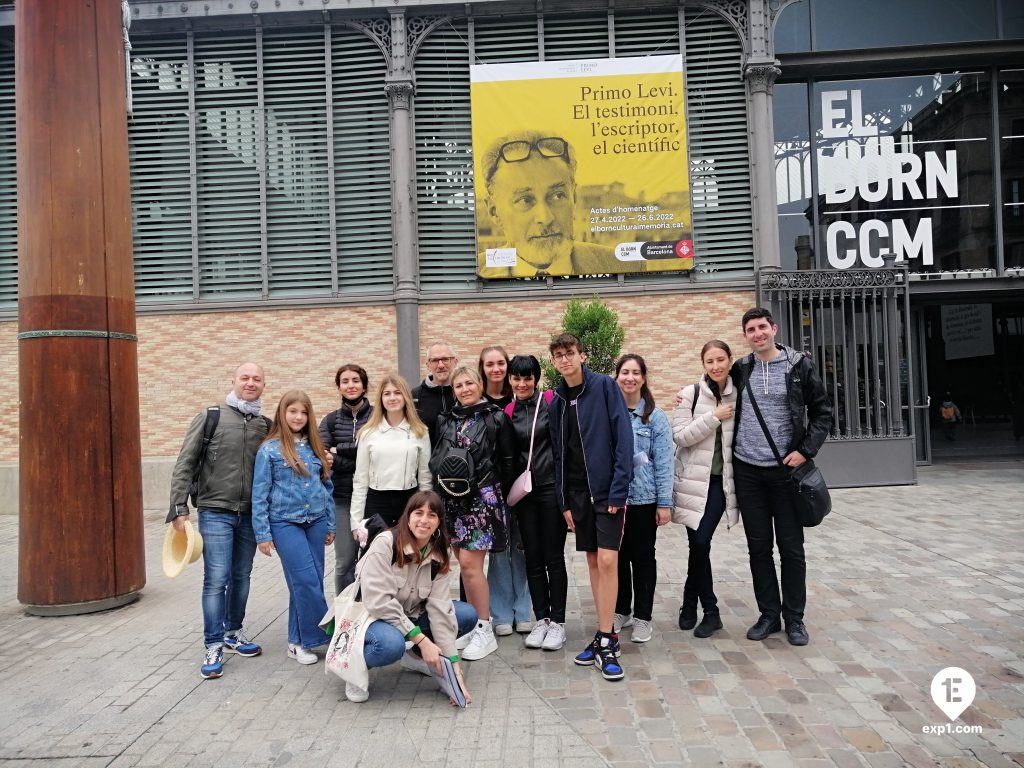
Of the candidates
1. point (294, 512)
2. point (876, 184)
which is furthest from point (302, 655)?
point (876, 184)

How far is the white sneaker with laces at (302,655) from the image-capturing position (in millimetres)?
4500

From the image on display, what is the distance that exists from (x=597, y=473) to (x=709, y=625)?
150cm

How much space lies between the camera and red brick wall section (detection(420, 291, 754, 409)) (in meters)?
11.8

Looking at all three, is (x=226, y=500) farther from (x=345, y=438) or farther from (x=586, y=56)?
(x=586, y=56)

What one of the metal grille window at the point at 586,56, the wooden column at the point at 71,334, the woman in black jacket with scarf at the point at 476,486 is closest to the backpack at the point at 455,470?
the woman in black jacket with scarf at the point at 476,486

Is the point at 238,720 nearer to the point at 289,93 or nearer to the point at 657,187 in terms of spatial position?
the point at 657,187

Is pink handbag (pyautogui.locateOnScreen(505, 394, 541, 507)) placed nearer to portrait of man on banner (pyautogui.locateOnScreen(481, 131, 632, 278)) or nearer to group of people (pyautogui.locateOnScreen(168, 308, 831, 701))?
group of people (pyautogui.locateOnScreen(168, 308, 831, 701))

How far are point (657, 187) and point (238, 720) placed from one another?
33.7 feet

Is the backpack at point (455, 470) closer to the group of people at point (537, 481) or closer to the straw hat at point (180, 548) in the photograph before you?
the group of people at point (537, 481)

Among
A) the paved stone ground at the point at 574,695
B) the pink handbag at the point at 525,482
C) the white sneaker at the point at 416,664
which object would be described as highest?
the pink handbag at the point at 525,482

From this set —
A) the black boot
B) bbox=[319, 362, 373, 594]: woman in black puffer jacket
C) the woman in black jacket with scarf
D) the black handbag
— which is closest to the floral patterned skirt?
the woman in black jacket with scarf

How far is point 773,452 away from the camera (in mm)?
4629

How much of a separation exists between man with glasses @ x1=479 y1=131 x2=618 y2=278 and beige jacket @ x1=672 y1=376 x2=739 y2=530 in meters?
7.23

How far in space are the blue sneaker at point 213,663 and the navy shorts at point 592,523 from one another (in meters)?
2.34
